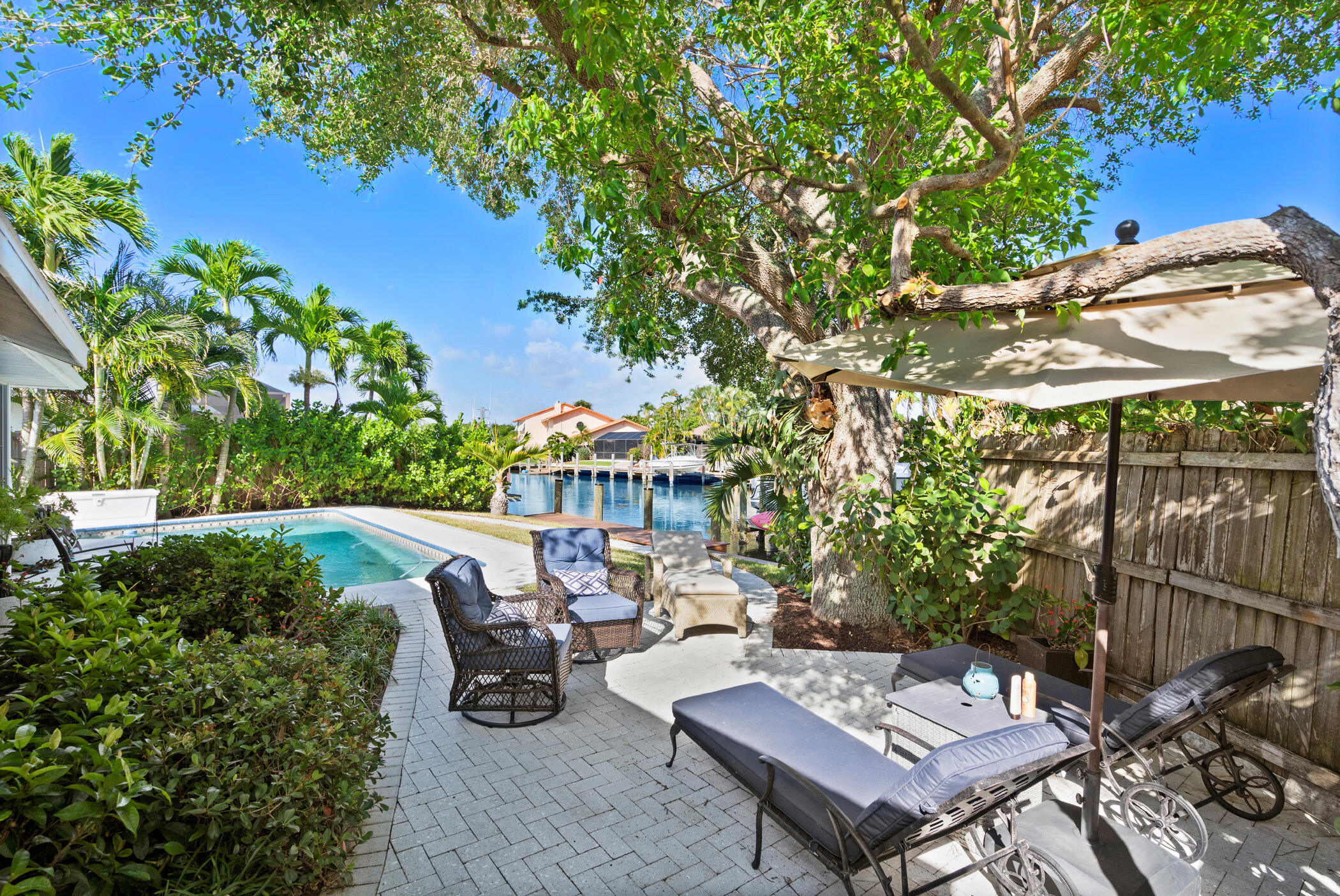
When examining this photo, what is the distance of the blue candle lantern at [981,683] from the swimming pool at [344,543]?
7645 millimetres

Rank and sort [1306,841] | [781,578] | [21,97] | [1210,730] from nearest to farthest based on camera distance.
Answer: [1306,841], [1210,730], [21,97], [781,578]

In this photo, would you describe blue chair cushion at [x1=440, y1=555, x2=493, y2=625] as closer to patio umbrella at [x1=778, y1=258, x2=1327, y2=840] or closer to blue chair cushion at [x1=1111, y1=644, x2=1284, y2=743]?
patio umbrella at [x1=778, y1=258, x2=1327, y2=840]

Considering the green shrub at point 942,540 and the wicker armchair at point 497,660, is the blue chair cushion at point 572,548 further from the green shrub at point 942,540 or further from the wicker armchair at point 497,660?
the green shrub at point 942,540

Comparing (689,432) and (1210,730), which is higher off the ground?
(689,432)

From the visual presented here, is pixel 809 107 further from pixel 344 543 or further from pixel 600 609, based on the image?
pixel 344 543

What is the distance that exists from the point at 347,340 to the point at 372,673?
16111 mm

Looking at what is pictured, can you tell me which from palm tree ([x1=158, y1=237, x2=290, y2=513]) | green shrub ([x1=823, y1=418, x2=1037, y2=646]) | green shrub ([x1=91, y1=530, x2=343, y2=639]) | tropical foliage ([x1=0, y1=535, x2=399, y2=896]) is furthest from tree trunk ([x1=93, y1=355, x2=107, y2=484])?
green shrub ([x1=823, y1=418, x2=1037, y2=646])

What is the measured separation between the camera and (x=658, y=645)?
5.67m

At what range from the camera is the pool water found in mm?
10227

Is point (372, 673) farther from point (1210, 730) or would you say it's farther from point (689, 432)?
point (689, 432)

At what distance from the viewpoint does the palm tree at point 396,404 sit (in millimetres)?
17906

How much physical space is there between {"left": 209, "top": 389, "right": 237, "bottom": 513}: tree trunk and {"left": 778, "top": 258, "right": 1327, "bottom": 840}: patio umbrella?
16.8 m

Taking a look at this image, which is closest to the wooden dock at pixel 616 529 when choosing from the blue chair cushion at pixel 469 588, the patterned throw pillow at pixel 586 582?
the patterned throw pillow at pixel 586 582

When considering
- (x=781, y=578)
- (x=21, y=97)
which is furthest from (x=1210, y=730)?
(x=21, y=97)
